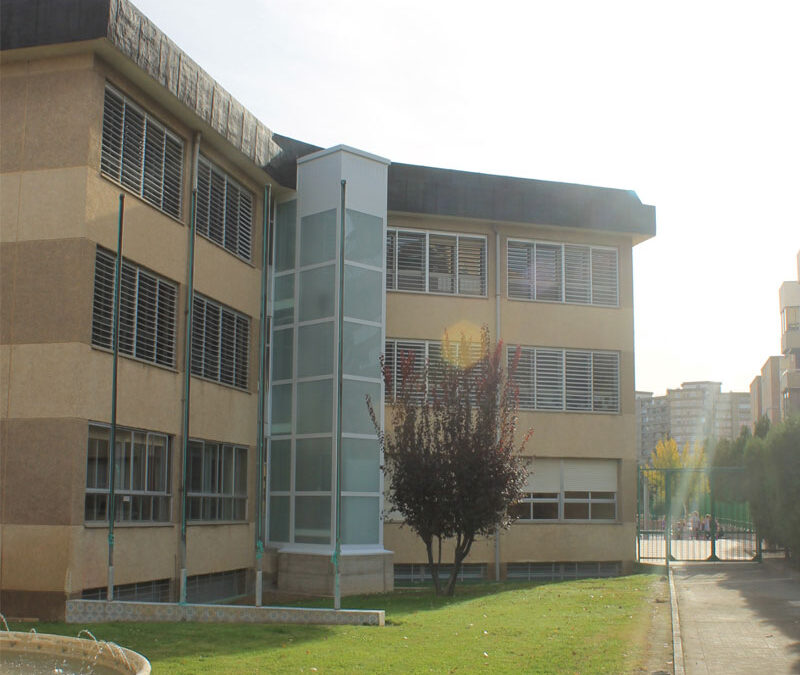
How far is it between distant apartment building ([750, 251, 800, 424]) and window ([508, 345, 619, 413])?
34.3 m

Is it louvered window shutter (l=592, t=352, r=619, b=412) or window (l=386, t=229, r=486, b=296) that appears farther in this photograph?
louvered window shutter (l=592, t=352, r=619, b=412)

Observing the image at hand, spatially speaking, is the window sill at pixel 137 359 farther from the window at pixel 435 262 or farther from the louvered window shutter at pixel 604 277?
the louvered window shutter at pixel 604 277

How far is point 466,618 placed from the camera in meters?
15.1

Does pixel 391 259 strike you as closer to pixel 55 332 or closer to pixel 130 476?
Answer: pixel 130 476

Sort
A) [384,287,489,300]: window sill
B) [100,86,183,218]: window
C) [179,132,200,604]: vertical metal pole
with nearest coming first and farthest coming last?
[179,132,200,604]: vertical metal pole → [100,86,183,218]: window → [384,287,489,300]: window sill

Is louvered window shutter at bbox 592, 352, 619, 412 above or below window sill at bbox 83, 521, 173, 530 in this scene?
above

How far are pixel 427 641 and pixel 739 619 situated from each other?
541 centimetres

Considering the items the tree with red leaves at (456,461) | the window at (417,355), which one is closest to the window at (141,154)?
the tree with red leaves at (456,461)

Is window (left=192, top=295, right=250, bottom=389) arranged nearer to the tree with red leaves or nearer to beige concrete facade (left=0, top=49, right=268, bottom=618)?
beige concrete facade (left=0, top=49, right=268, bottom=618)

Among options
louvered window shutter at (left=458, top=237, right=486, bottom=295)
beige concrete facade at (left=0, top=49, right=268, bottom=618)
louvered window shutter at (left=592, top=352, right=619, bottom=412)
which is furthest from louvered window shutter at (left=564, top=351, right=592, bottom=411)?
beige concrete facade at (left=0, top=49, right=268, bottom=618)

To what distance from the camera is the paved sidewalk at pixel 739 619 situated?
11.5 metres

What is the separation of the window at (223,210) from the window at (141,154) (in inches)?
37.6

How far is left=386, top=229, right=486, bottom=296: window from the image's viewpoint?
24.6 meters

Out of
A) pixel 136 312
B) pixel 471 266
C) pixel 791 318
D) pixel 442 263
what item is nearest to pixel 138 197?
pixel 136 312
